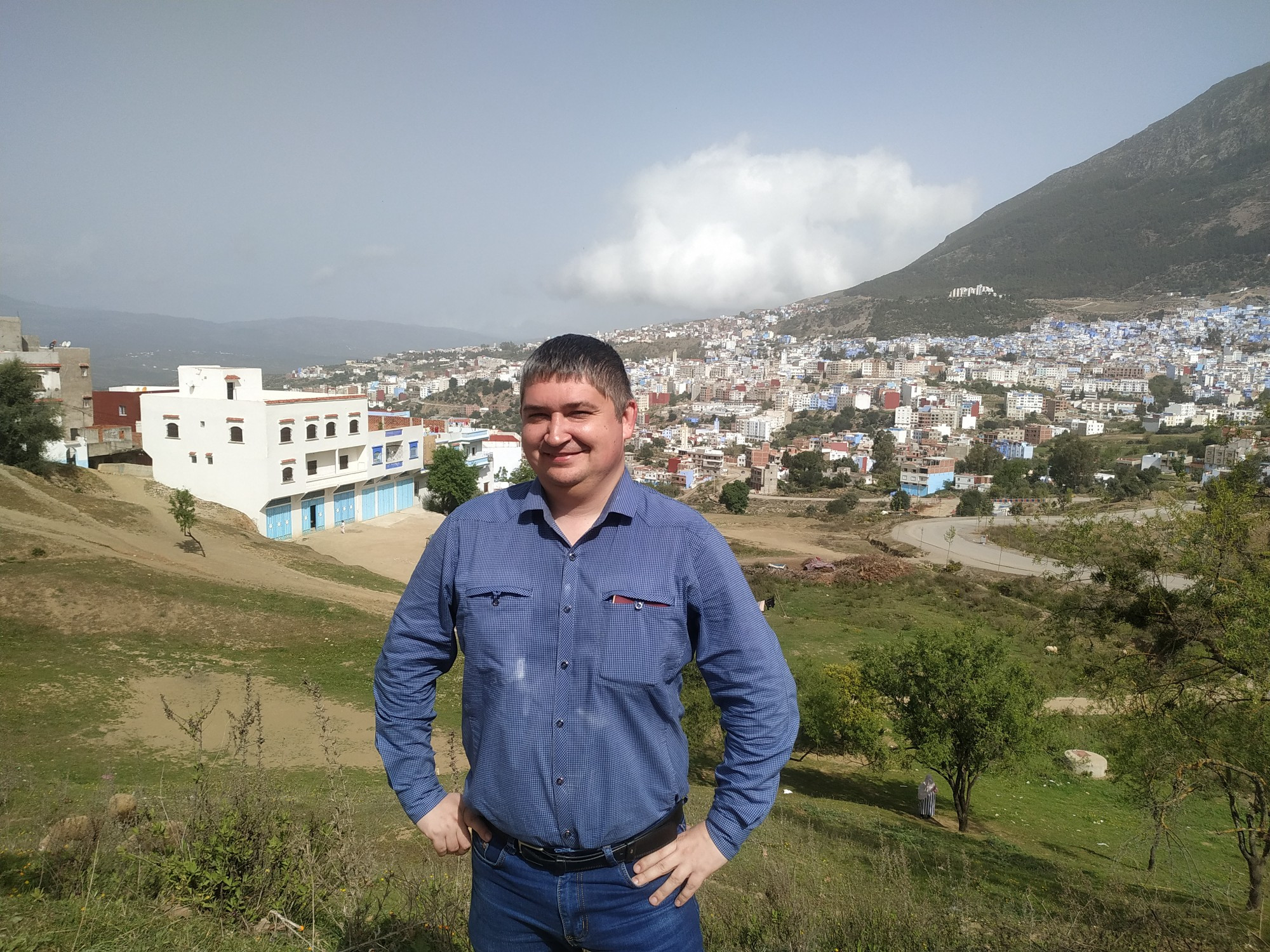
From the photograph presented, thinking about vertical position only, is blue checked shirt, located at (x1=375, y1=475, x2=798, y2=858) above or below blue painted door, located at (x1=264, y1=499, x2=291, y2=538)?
above

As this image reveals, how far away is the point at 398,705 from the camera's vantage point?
159 centimetres

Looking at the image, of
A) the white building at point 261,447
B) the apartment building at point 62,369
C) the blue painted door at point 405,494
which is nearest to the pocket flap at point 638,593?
the white building at point 261,447

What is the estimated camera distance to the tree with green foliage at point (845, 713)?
11352 mm

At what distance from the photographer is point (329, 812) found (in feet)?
11.1

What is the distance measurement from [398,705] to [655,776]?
0.54m

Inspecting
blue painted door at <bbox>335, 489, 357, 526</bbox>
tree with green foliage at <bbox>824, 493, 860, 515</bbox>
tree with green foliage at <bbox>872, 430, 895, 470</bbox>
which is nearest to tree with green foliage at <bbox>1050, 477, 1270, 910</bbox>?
blue painted door at <bbox>335, 489, 357, 526</bbox>

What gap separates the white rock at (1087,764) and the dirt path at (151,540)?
1222cm

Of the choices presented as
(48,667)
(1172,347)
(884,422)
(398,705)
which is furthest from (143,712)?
(1172,347)

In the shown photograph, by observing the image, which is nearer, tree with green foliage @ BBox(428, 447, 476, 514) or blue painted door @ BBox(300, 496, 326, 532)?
blue painted door @ BBox(300, 496, 326, 532)

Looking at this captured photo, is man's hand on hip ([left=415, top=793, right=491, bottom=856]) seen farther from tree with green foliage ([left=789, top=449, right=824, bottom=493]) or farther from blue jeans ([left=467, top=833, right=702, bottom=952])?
tree with green foliage ([left=789, top=449, right=824, bottom=493])

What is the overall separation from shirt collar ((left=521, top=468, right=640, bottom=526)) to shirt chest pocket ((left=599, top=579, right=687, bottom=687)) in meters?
0.14

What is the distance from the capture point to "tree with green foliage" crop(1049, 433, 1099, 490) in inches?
2158

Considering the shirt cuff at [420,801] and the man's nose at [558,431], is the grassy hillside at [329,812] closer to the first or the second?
the shirt cuff at [420,801]

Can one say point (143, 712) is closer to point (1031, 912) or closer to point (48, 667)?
point (48, 667)
